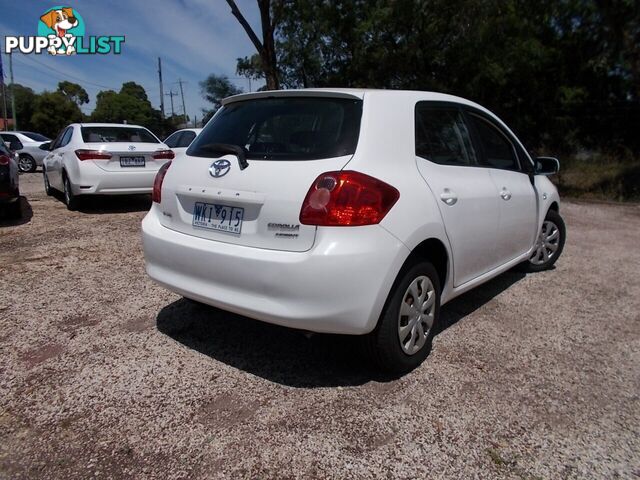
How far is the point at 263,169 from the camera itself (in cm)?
253

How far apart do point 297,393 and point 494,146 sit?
8.16 ft

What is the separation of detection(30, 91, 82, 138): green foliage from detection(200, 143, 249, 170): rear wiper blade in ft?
204

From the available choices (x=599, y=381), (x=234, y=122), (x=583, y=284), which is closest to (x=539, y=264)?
(x=583, y=284)

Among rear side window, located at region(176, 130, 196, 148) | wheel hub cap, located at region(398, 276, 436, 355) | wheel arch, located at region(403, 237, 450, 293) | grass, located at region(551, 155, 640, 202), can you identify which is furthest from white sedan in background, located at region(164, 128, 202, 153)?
grass, located at region(551, 155, 640, 202)

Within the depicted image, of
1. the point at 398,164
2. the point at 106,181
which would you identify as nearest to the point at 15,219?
the point at 106,181

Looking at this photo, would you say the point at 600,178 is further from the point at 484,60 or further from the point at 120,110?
the point at 120,110

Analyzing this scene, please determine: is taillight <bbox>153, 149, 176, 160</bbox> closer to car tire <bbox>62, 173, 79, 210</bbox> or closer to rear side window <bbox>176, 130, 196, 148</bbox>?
car tire <bbox>62, 173, 79, 210</bbox>

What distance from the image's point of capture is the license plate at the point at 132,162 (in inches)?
296

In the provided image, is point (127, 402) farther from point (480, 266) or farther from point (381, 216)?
point (480, 266)

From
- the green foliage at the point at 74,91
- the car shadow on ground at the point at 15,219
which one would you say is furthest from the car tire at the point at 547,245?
the green foliage at the point at 74,91

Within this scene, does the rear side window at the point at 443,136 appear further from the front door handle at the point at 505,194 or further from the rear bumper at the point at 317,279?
the rear bumper at the point at 317,279

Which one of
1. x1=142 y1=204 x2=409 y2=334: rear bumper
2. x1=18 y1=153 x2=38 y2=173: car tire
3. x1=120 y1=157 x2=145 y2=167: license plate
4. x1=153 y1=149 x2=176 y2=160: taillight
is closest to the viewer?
x1=142 y1=204 x2=409 y2=334: rear bumper

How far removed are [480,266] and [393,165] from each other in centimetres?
126

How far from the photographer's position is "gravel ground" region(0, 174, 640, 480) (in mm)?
2104
